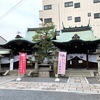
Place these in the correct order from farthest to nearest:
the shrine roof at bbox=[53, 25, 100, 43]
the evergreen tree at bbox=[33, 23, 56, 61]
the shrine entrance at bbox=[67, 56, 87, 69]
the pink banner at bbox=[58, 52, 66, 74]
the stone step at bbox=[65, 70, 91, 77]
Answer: the shrine roof at bbox=[53, 25, 100, 43] → the shrine entrance at bbox=[67, 56, 87, 69] → the evergreen tree at bbox=[33, 23, 56, 61] → the stone step at bbox=[65, 70, 91, 77] → the pink banner at bbox=[58, 52, 66, 74]

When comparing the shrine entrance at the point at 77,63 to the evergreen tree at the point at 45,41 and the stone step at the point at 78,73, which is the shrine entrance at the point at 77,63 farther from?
the evergreen tree at the point at 45,41

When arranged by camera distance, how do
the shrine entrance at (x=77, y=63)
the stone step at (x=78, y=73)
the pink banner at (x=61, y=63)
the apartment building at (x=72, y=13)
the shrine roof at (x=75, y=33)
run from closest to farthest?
the pink banner at (x=61, y=63), the stone step at (x=78, y=73), the shrine entrance at (x=77, y=63), the shrine roof at (x=75, y=33), the apartment building at (x=72, y=13)

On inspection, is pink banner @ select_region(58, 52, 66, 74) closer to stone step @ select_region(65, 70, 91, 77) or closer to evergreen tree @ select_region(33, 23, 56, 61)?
stone step @ select_region(65, 70, 91, 77)

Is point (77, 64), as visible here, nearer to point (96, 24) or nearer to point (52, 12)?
point (96, 24)


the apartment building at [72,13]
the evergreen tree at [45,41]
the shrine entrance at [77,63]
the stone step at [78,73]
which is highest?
the apartment building at [72,13]

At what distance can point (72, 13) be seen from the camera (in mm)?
32812

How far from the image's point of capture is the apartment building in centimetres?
3122

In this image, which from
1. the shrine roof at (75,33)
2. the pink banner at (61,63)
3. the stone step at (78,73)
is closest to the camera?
the pink banner at (61,63)

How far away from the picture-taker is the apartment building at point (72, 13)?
31.2m

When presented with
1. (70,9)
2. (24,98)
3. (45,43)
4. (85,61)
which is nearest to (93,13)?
(70,9)

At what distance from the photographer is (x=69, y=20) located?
108 feet

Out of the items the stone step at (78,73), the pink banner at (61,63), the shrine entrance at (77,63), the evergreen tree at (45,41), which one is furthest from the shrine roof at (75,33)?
the pink banner at (61,63)

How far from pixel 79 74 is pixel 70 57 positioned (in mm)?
3226

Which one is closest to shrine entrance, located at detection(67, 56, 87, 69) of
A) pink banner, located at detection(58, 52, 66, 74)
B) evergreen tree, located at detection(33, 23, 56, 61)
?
evergreen tree, located at detection(33, 23, 56, 61)
